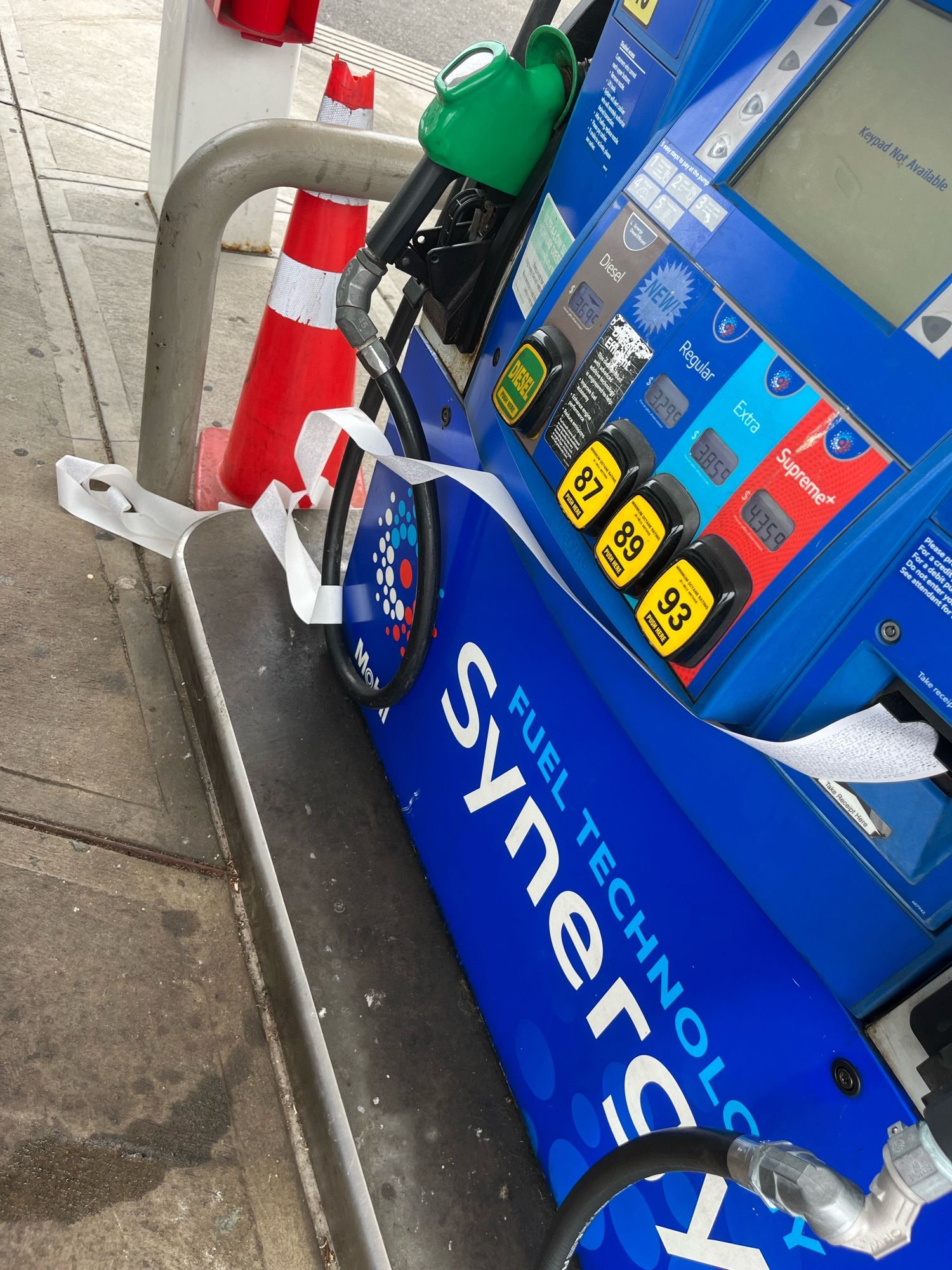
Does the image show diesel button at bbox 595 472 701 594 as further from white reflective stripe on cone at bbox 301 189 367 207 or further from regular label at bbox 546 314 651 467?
white reflective stripe on cone at bbox 301 189 367 207

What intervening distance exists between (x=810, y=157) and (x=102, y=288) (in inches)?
108

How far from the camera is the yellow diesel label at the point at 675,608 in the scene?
1.08 m

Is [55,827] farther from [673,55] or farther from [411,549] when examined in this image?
[673,55]

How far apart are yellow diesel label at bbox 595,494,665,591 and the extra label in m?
0.24

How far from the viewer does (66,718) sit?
209 centimetres

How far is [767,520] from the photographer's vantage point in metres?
1.05

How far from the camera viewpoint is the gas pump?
969 millimetres

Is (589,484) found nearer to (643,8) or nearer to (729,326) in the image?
(729,326)

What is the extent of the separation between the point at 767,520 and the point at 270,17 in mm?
2557

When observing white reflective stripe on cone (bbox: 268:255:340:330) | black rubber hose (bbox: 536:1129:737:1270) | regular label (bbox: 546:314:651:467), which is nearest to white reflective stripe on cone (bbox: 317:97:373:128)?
white reflective stripe on cone (bbox: 268:255:340:330)

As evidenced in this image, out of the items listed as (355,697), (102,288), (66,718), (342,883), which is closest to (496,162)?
(355,697)

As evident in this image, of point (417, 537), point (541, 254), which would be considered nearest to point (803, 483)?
point (541, 254)

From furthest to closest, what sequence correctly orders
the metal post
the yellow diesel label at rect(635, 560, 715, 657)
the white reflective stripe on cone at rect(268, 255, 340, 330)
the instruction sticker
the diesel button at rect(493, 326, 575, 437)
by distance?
the white reflective stripe on cone at rect(268, 255, 340, 330) → the metal post → the instruction sticker → the diesel button at rect(493, 326, 575, 437) → the yellow diesel label at rect(635, 560, 715, 657)

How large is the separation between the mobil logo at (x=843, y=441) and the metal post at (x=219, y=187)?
1.25 meters
